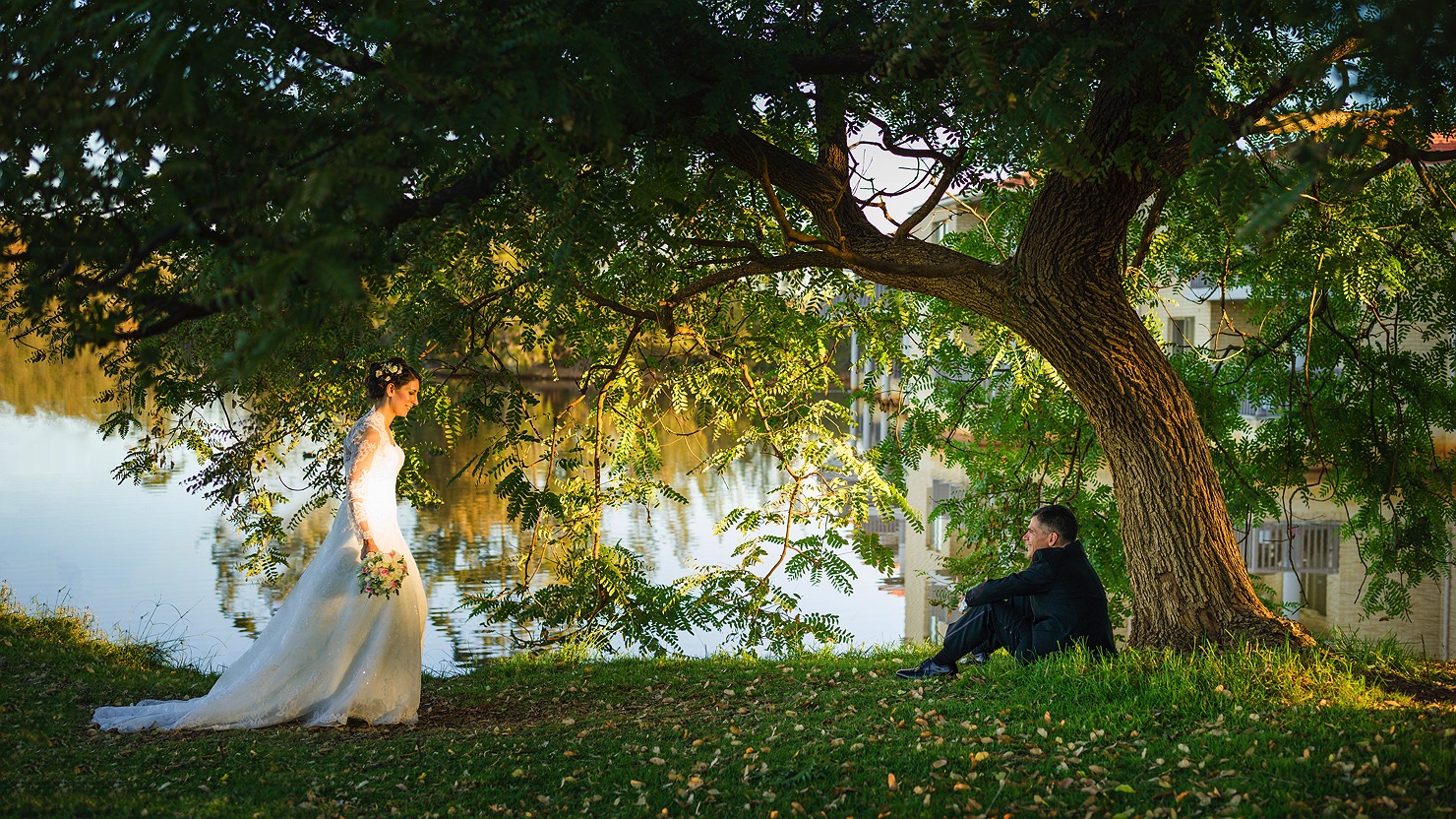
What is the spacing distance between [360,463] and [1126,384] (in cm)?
505

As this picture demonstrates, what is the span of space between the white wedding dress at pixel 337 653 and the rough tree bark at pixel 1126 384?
3.39 metres

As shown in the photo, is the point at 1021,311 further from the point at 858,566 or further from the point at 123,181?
the point at 858,566

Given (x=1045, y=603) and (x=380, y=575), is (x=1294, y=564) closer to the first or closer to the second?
(x=1045, y=603)

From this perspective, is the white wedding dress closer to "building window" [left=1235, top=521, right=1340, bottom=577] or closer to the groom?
the groom

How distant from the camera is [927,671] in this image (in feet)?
26.1

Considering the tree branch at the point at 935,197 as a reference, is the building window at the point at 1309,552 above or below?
below

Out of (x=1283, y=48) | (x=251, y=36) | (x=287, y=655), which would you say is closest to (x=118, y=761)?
(x=287, y=655)

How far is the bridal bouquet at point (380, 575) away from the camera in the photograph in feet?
23.5

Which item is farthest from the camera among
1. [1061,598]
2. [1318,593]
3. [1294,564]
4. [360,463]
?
[1318,593]

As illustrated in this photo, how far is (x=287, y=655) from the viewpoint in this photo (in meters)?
7.22

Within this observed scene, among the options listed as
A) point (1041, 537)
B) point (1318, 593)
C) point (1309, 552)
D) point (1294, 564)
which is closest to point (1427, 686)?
point (1041, 537)

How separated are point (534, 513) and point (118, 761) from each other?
2.96 meters

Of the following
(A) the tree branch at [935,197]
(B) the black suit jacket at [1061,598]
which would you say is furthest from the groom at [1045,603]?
(A) the tree branch at [935,197]

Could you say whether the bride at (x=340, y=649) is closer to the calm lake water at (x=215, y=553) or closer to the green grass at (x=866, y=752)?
the green grass at (x=866, y=752)
